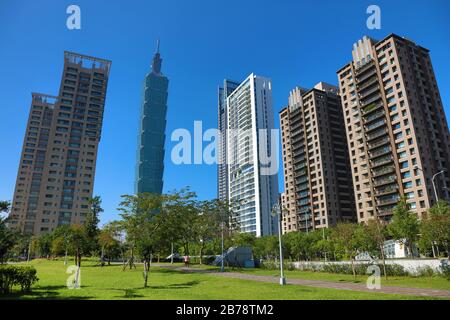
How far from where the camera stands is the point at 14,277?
1633cm

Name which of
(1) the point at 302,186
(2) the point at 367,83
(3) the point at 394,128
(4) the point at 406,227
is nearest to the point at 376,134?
(3) the point at 394,128

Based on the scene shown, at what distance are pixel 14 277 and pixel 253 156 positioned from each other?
404 ft

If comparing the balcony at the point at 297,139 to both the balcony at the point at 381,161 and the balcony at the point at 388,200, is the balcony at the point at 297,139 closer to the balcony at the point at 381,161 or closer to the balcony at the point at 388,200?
the balcony at the point at 381,161

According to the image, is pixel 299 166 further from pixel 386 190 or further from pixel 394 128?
pixel 394 128

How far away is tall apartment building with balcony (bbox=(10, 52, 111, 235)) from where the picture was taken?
108m

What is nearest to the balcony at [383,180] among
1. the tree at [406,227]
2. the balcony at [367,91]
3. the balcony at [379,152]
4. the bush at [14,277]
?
the balcony at [379,152]

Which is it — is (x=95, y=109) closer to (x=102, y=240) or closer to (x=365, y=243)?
(x=102, y=240)

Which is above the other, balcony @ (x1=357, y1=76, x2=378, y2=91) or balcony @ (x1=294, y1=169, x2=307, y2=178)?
balcony @ (x1=357, y1=76, x2=378, y2=91)

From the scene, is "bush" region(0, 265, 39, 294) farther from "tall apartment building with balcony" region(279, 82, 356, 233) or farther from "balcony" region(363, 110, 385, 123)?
"tall apartment building with balcony" region(279, 82, 356, 233)

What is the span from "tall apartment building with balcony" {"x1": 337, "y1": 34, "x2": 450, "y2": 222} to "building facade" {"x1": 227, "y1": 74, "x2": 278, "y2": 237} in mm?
52109

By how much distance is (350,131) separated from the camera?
287 feet

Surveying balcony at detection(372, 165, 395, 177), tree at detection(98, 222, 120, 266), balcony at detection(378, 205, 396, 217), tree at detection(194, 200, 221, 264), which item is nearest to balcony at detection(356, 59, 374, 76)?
balcony at detection(372, 165, 395, 177)

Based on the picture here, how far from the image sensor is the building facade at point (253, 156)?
424ft

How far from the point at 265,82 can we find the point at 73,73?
90759 millimetres
